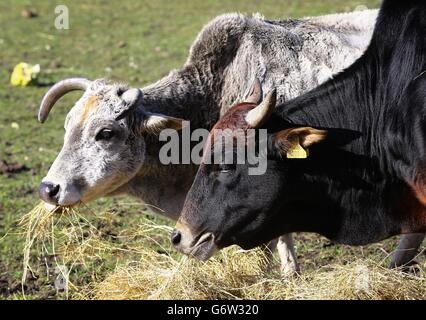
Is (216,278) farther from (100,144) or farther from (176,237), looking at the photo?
(100,144)

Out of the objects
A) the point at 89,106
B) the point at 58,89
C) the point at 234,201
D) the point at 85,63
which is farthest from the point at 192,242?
the point at 85,63

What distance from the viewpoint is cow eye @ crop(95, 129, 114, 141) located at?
6758 mm

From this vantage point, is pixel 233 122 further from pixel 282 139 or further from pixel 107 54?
pixel 107 54

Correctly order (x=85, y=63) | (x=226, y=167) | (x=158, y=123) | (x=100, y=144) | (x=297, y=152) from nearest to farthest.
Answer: (x=297, y=152) < (x=226, y=167) < (x=100, y=144) < (x=158, y=123) < (x=85, y=63)

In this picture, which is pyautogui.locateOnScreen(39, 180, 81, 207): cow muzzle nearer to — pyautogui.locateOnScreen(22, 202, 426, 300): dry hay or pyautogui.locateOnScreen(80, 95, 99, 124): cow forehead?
pyautogui.locateOnScreen(22, 202, 426, 300): dry hay

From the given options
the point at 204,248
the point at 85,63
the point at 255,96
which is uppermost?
the point at 85,63

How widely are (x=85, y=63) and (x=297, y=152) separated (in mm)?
9873

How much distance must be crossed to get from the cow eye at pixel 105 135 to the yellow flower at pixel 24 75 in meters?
6.94

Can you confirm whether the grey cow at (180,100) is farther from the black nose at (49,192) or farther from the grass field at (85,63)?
the grass field at (85,63)

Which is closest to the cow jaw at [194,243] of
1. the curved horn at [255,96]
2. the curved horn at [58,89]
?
the curved horn at [255,96]

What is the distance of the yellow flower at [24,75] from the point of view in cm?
1338

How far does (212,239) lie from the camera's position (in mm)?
5605

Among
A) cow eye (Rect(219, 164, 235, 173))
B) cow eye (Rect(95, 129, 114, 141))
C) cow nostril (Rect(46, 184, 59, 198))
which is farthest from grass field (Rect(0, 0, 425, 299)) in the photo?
cow eye (Rect(219, 164, 235, 173))

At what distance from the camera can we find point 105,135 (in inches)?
267
